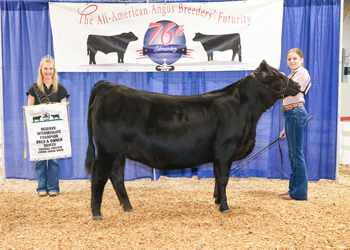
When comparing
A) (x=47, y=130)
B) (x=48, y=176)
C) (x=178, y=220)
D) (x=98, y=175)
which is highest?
(x=47, y=130)

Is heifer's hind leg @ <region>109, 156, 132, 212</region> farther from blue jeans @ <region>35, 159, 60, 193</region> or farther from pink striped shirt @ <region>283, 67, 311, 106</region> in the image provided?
pink striped shirt @ <region>283, 67, 311, 106</region>

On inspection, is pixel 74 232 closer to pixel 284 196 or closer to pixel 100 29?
pixel 284 196

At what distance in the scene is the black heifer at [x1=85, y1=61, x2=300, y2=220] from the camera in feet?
9.61

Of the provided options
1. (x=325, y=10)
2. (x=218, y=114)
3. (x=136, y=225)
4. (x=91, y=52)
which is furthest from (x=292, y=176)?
(x=91, y=52)

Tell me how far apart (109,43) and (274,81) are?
273cm

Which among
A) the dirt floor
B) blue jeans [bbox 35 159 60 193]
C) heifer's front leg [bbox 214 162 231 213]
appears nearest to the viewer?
the dirt floor

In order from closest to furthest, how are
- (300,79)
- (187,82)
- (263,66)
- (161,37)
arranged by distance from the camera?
(263,66)
(300,79)
(161,37)
(187,82)

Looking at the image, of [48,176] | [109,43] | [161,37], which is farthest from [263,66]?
[48,176]

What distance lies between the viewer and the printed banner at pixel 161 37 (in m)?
4.70

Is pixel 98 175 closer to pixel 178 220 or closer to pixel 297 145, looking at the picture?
pixel 178 220

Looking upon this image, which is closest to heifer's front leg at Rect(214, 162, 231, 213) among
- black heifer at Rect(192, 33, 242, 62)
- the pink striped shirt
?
the pink striped shirt

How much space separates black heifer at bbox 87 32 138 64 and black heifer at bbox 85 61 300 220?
182 centimetres

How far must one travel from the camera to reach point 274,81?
3346 millimetres

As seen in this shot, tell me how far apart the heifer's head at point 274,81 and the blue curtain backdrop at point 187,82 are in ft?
5.08
